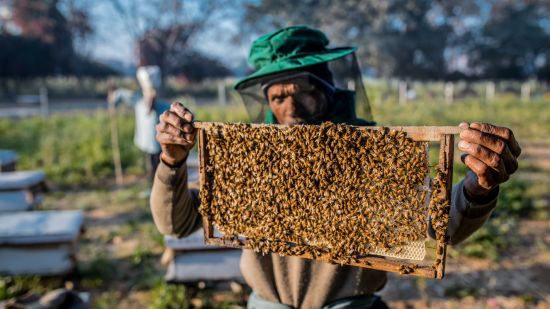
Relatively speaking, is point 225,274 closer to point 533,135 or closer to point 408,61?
point 533,135

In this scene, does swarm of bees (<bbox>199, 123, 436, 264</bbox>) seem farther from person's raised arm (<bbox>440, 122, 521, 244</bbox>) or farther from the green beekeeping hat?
the green beekeeping hat

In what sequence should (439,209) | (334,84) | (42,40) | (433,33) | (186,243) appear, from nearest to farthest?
(439,209) < (334,84) < (186,243) < (42,40) < (433,33)

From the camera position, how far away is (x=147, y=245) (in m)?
5.66

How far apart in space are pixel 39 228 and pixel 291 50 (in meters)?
3.84

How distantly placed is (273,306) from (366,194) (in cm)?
83

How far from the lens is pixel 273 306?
2.05m

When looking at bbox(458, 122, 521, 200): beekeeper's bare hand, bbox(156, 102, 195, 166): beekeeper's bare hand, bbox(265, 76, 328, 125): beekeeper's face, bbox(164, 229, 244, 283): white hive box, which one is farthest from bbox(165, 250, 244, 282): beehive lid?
bbox(458, 122, 521, 200): beekeeper's bare hand

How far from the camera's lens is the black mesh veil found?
6.93ft

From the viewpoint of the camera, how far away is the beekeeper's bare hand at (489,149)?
143cm

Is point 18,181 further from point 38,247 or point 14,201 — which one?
point 38,247

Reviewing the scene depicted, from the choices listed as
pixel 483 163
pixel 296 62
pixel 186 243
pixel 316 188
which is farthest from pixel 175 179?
pixel 186 243

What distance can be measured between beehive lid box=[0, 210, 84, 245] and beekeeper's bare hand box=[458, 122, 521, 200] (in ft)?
13.8

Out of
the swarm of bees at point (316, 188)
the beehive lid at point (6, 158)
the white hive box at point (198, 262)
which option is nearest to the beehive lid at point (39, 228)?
the white hive box at point (198, 262)

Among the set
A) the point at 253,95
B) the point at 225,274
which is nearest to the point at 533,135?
the point at 225,274
